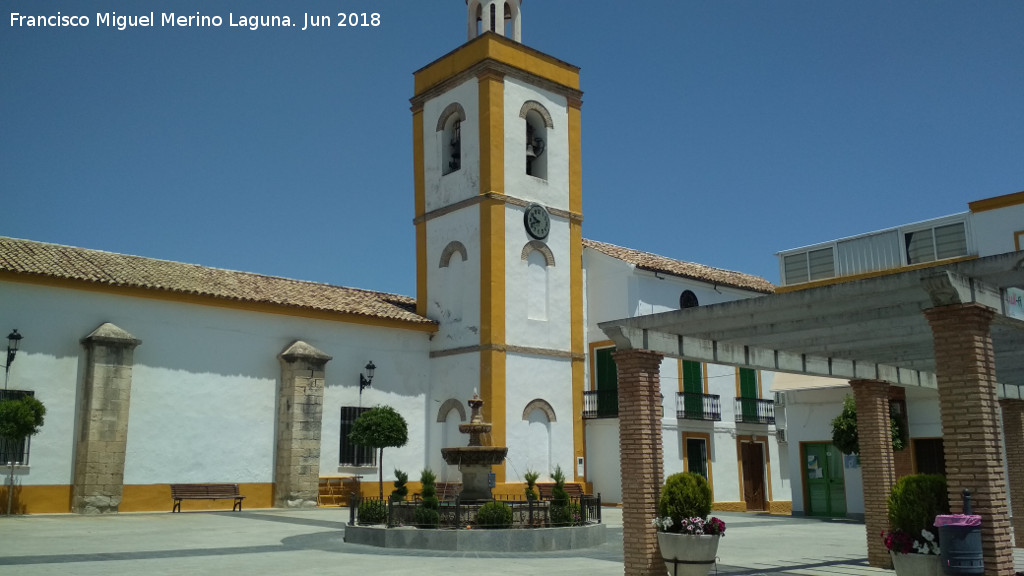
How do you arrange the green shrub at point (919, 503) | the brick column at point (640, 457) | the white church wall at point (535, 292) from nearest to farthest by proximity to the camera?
1. the green shrub at point (919, 503)
2. the brick column at point (640, 457)
3. the white church wall at point (535, 292)

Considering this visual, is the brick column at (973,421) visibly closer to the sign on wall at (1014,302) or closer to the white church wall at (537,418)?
the sign on wall at (1014,302)

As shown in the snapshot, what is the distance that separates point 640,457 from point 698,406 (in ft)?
64.9

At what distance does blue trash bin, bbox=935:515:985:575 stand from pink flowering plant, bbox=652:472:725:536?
2.39 meters

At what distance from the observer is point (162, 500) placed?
22.6 m

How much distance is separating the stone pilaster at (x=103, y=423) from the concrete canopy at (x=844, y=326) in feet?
49.7

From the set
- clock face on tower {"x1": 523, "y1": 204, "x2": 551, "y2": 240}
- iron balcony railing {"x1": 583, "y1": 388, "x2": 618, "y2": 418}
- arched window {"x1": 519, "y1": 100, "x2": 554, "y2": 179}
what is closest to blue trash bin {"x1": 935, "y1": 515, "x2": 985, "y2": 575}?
iron balcony railing {"x1": 583, "y1": 388, "x2": 618, "y2": 418}

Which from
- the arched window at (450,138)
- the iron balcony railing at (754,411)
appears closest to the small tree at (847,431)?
the iron balcony railing at (754,411)

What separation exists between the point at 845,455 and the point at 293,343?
15254mm

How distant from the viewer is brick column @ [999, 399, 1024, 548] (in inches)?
588

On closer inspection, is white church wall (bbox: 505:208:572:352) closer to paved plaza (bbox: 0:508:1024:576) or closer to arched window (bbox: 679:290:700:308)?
arched window (bbox: 679:290:700:308)

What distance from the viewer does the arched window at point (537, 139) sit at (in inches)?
1141

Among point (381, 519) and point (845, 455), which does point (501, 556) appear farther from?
point (845, 455)

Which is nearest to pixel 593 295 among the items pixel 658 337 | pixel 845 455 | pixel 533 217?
pixel 533 217

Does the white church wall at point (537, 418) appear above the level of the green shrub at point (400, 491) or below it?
above
